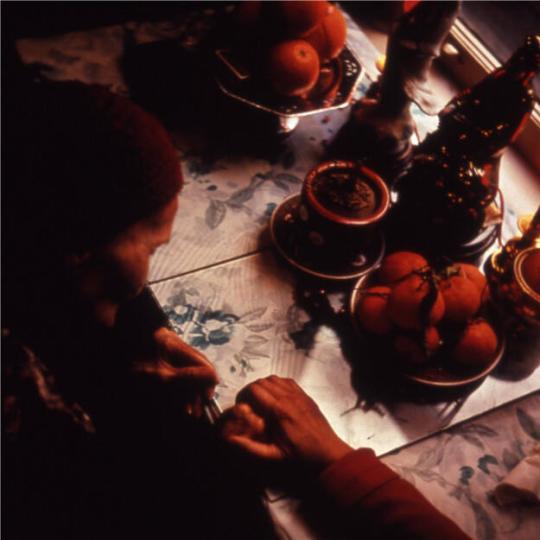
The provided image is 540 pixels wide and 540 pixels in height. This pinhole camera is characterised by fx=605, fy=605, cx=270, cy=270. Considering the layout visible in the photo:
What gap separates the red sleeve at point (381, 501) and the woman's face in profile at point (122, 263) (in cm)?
31

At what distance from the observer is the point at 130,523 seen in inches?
30.8

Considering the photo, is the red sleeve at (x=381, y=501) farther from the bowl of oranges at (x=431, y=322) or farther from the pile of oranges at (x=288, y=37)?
the pile of oranges at (x=288, y=37)

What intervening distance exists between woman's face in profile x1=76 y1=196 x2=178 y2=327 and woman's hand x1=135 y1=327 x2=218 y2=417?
0.63 ft

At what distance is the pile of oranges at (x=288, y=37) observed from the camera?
94 centimetres

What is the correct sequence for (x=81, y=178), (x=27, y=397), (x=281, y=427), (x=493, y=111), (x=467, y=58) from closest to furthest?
1. (x=81, y=178)
2. (x=27, y=397)
3. (x=281, y=427)
4. (x=493, y=111)
5. (x=467, y=58)

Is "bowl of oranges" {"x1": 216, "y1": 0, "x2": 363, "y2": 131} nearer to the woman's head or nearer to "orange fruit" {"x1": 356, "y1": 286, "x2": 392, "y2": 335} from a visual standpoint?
"orange fruit" {"x1": 356, "y1": 286, "x2": 392, "y2": 335}

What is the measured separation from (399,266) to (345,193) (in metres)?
0.14

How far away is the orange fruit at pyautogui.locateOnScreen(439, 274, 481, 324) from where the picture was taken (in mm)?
759

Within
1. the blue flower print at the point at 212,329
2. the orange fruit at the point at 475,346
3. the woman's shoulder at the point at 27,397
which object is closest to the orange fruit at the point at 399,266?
the orange fruit at the point at 475,346

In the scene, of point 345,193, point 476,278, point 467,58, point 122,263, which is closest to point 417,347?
point 476,278

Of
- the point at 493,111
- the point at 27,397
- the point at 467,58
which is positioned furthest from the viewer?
the point at 467,58

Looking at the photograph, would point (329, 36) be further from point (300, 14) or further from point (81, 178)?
point (81, 178)

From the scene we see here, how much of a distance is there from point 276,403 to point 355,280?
0.26 metres

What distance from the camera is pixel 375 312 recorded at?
2.61 feet
